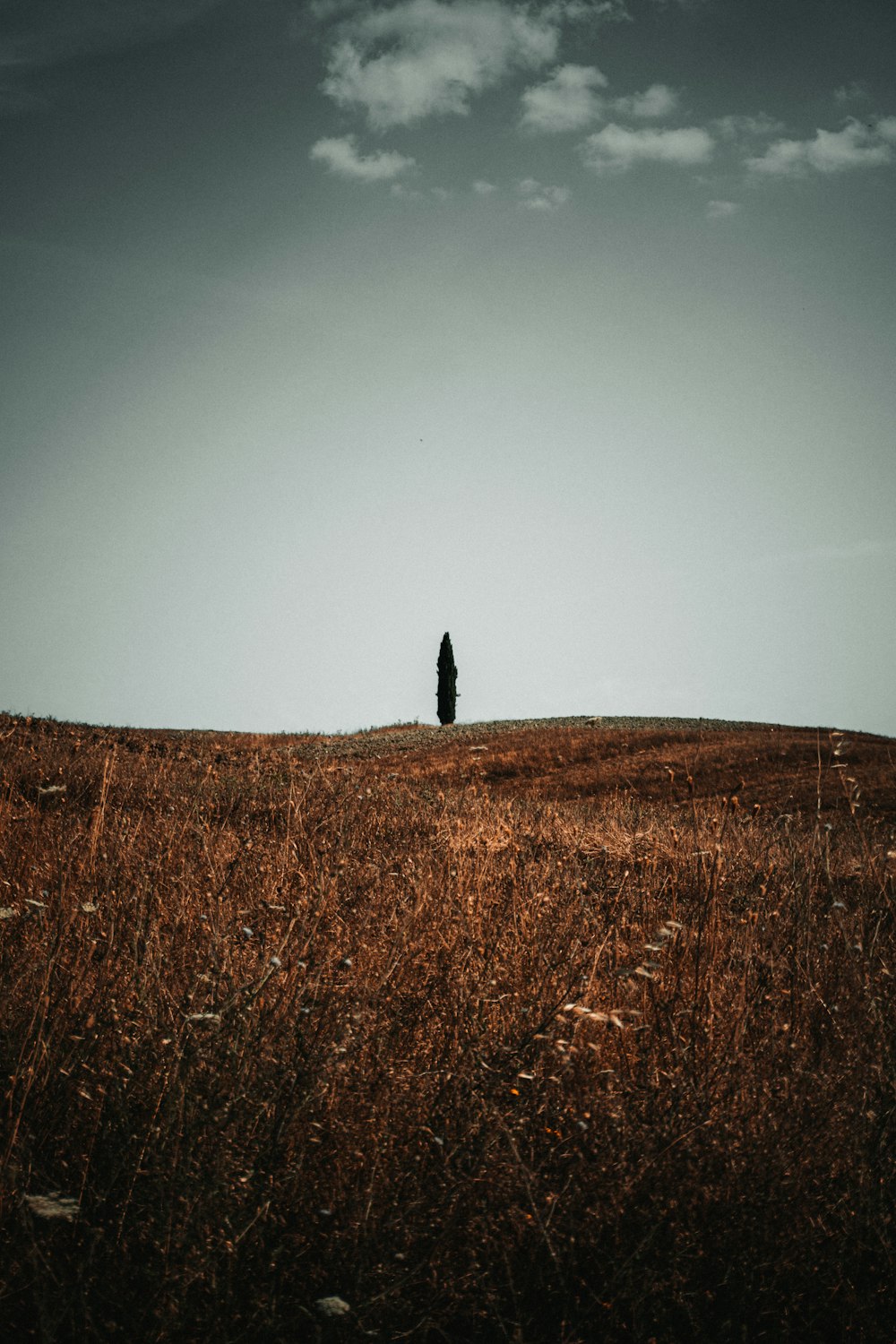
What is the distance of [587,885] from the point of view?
510 cm

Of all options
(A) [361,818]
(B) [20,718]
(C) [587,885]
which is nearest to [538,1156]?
(C) [587,885]

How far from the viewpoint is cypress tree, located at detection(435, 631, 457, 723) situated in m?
41.9

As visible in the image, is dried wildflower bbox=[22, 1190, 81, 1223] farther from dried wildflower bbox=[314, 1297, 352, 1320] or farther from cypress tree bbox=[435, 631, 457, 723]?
cypress tree bbox=[435, 631, 457, 723]

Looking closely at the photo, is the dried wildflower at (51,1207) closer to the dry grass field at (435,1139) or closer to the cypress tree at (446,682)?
the dry grass field at (435,1139)

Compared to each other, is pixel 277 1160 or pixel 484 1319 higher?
pixel 277 1160

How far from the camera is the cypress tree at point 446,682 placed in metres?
41.9

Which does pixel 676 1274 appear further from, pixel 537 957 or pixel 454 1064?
pixel 537 957

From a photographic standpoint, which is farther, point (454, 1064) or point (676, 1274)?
point (454, 1064)

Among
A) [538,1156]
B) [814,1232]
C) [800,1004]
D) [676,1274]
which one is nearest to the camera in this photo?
[676,1274]

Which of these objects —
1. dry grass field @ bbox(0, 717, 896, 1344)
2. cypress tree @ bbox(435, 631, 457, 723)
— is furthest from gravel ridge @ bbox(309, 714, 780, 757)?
dry grass field @ bbox(0, 717, 896, 1344)

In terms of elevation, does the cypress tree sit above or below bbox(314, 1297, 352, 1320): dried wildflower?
above

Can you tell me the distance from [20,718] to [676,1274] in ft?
45.1

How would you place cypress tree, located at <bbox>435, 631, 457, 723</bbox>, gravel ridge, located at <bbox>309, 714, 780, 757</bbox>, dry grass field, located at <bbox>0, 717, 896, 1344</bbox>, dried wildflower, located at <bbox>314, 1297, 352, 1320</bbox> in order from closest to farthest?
dried wildflower, located at <bbox>314, 1297, 352, 1320</bbox>
dry grass field, located at <bbox>0, 717, 896, 1344</bbox>
gravel ridge, located at <bbox>309, 714, 780, 757</bbox>
cypress tree, located at <bbox>435, 631, 457, 723</bbox>

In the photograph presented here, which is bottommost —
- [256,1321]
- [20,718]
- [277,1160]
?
[256,1321]
